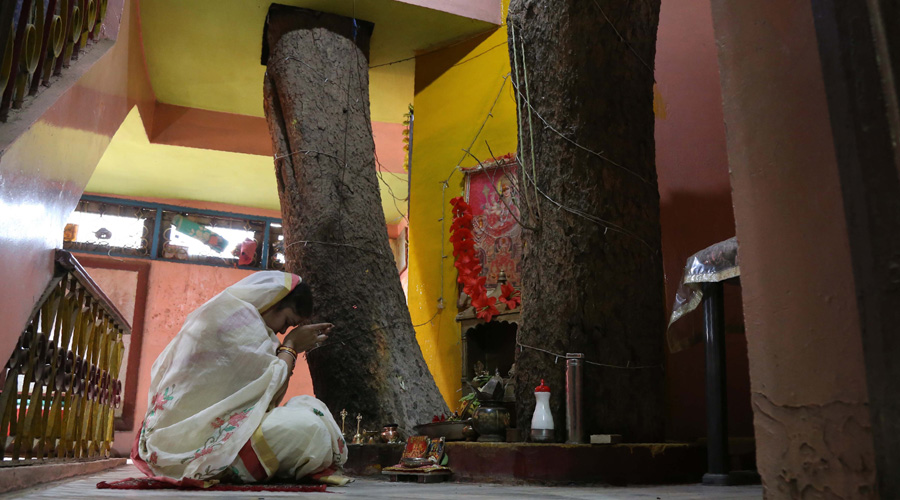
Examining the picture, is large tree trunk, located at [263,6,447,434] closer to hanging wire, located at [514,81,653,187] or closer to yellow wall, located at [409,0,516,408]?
yellow wall, located at [409,0,516,408]

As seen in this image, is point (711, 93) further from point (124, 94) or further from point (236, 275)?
point (236, 275)

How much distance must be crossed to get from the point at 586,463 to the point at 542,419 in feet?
0.93

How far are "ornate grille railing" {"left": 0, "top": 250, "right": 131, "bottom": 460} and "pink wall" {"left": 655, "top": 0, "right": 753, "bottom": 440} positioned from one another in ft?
11.2

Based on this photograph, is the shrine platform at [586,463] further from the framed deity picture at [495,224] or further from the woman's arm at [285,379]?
the framed deity picture at [495,224]

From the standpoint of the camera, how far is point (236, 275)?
1063 cm

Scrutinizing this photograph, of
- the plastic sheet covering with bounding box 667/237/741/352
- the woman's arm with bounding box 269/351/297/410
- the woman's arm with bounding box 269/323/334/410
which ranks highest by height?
the plastic sheet covering with bounding box 667/237/741/352

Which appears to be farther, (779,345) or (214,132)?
(214,132)

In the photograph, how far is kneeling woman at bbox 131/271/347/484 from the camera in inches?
119

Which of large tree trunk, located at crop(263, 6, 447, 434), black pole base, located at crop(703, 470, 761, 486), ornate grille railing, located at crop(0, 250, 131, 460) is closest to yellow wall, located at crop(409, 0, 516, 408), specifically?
large tree trunk, located at crop(263, 6, 447, 434)

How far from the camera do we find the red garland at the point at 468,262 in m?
5.80

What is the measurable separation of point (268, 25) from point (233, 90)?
191cm

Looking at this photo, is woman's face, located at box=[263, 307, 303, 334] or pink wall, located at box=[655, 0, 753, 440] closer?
woman's face, located at box=[263, 307, 303, 334]

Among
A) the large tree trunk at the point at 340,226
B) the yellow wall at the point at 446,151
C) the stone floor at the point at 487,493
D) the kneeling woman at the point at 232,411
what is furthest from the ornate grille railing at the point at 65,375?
the yellow wall at the point at 446,151

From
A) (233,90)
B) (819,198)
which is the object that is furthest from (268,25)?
(819,198)
